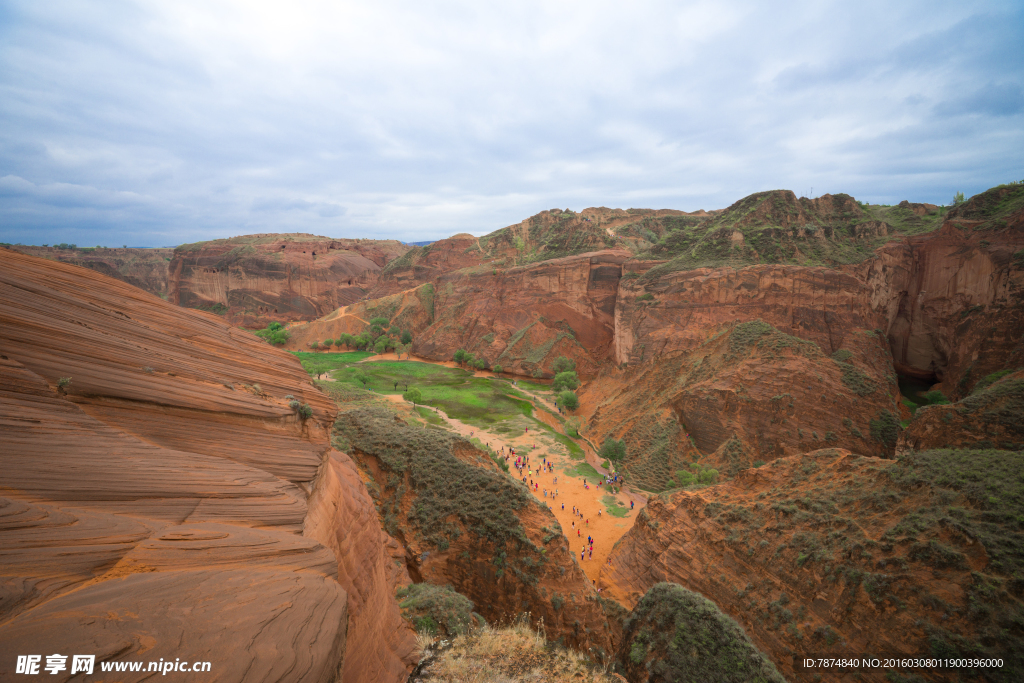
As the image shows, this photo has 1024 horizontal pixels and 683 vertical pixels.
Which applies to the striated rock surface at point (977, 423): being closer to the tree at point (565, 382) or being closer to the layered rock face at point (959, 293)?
the layered rock face at point (959, 293)

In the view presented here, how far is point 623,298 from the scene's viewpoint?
5056 centimetres

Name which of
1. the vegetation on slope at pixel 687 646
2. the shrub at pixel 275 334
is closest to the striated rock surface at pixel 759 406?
the vegetation on slope at pixel 687 646

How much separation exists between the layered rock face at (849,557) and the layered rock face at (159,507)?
12.6m

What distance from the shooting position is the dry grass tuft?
913 cm

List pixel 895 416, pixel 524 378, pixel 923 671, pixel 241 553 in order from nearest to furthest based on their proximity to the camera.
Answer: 1. pixel 241 553
2. pixel 923 671
3. pixel 895 416
4. pixel 524 378

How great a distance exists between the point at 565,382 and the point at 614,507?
24734 mm

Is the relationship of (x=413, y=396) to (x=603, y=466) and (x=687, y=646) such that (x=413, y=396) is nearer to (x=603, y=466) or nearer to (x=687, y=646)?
(x=603, y=466)

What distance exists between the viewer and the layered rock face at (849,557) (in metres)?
11.4

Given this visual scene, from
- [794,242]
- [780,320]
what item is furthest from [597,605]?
[794,242]

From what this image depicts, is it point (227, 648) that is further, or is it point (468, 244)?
point (468, 244)

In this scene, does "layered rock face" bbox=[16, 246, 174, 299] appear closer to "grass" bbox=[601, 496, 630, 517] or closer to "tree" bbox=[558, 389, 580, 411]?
"tree" bbox=[558, 389, 580, 411]

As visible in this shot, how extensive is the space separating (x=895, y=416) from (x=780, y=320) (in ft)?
37.4

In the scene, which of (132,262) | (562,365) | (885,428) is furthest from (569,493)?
(132,262)

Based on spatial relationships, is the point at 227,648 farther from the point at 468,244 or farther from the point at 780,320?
the point at 468,244
